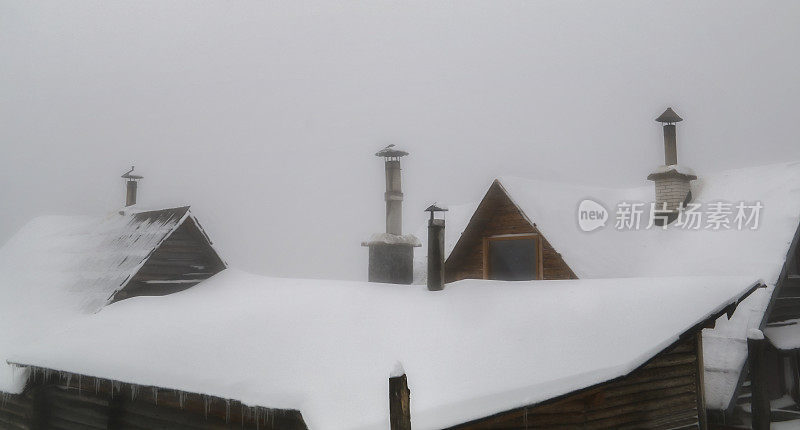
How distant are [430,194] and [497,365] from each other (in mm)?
94364

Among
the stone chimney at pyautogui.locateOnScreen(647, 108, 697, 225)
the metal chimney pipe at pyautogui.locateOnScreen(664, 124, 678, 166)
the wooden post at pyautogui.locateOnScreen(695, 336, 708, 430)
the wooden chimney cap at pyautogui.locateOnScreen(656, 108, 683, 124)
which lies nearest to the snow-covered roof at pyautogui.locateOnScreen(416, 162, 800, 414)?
the stone chimney at pyautogui.locateOnScreen(647, 108, 697, 225)

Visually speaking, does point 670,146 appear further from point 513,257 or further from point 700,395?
point 700,395

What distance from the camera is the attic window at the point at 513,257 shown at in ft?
49.4

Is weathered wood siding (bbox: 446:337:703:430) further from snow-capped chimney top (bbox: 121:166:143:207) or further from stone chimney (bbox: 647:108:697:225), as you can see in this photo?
snow-capped chimney top (bbox: 121:166:143:207)

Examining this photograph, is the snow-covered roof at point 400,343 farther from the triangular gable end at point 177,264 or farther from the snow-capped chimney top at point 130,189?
the snow-capped chimney top at point 130,189

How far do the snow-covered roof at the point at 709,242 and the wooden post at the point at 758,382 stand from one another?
441mm

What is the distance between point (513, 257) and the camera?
15523 millimetres

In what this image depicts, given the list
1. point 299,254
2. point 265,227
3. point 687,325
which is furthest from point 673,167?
point 265,227

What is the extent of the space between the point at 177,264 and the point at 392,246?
564 centimetres

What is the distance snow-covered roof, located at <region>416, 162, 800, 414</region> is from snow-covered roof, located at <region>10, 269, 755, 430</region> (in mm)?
2923

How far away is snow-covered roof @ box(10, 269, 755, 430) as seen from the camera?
23.5ft

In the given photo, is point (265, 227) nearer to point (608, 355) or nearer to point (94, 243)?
point (94, 243)

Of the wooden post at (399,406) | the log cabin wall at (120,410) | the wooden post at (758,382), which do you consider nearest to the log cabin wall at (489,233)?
the wooden post at (758,382)

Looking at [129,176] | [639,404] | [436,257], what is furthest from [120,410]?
[129,176]
